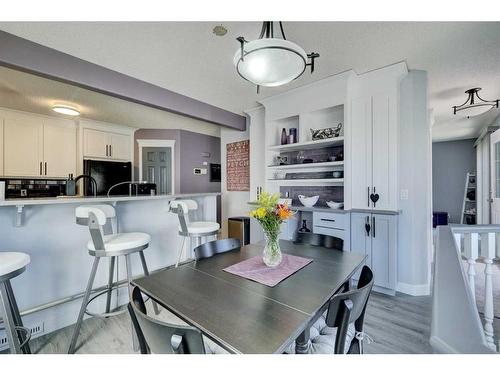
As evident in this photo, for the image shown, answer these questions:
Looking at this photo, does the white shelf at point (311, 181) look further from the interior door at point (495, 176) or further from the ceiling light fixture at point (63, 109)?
the ceiling light fixture at point (63, 109)

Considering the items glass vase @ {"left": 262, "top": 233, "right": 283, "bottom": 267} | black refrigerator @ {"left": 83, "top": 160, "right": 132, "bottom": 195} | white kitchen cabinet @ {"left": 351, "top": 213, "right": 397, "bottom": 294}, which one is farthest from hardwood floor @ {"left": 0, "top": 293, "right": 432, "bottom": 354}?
black refrigerator @ {"left": 83, "top": 160, "right": 132, "bottom": 195}

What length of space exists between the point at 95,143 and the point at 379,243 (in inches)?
198

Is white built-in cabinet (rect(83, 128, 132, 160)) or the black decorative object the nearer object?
the black decorative object

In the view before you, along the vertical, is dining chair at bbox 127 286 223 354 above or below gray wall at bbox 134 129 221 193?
below

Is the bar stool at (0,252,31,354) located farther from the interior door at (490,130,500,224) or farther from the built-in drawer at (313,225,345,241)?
the interior door at (490,130,500,224)

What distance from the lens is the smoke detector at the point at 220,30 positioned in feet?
6.08

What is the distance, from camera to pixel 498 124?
412 centimetres

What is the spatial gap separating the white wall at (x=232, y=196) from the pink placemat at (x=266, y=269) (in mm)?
2743

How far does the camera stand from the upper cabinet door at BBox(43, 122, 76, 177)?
4016 mm

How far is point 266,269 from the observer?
1354 millimetres

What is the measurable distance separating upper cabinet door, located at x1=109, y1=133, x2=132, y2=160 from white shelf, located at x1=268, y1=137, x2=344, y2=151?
338 centimetres

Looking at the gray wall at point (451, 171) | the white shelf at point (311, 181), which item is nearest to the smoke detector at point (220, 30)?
the white shelf at point (311, 181)
